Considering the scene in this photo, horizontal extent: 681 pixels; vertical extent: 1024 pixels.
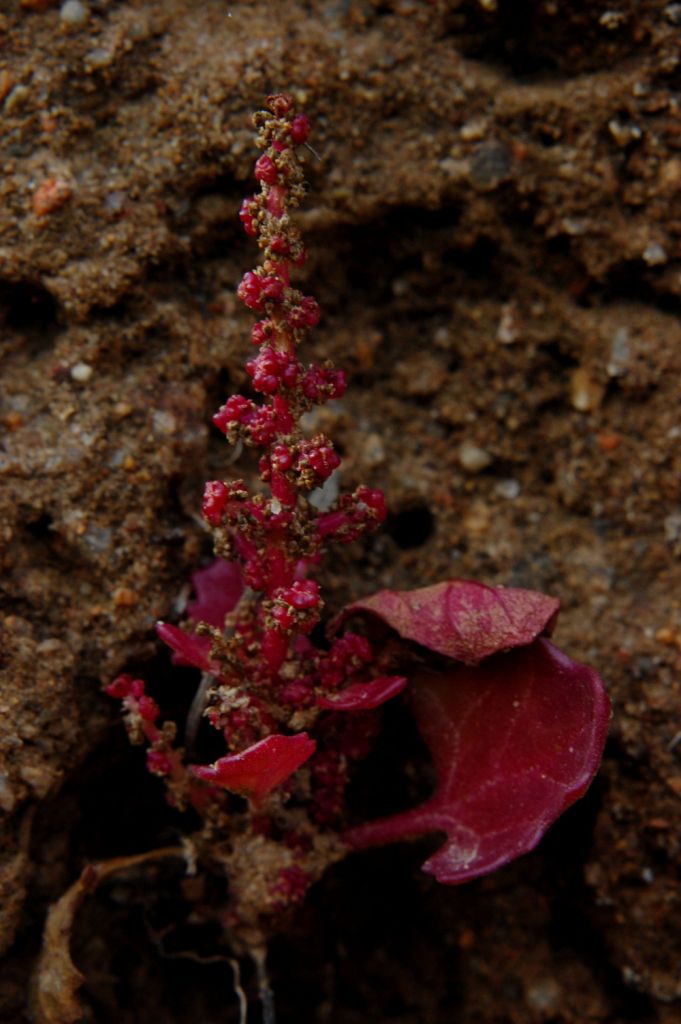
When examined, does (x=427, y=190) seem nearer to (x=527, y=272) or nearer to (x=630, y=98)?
(x=527, y=272)

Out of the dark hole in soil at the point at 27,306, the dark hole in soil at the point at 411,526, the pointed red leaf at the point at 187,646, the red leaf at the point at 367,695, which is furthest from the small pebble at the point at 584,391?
the dark hole in soil at the point at 27,306

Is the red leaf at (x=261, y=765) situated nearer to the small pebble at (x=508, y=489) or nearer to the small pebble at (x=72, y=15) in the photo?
the small pebble at (x=508, y=489)

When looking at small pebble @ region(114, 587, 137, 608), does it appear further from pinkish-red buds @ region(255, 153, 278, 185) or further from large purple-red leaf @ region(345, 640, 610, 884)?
pinkish-red buds @ region(255, 153, 278, 185)

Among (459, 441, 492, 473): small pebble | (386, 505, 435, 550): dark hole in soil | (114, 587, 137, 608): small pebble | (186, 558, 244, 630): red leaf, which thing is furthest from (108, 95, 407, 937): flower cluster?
(459, 441, 492, 473): small pebble

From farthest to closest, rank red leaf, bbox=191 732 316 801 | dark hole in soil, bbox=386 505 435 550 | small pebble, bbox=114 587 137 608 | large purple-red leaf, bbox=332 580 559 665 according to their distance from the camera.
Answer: dark hole in soil, bbox=386 505 435 550 < small pebble, bbox=114 587 137 608 < large purple-red leaf, bbox=332 580 559 665 < red leaf, bbox=191 732 316 801

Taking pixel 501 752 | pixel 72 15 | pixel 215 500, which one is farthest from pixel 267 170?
pixel 501 752

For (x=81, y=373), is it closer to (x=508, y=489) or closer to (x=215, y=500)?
(x=215, y=500)
